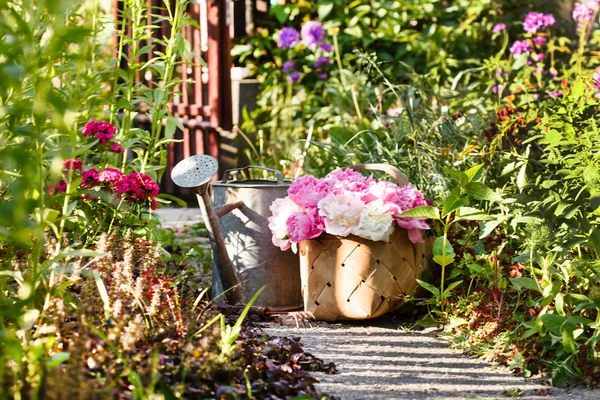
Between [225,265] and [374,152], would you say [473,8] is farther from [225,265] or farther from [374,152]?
[225,265]

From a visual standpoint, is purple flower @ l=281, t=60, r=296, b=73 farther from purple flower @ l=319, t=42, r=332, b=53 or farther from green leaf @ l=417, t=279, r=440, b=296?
green leaf @ l=417, t=279, r=440, b=296

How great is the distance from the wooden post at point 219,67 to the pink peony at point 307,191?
9.67 ft

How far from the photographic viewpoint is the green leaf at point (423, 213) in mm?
2971

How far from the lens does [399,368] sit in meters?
2.62

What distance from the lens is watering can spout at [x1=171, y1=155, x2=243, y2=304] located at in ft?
10.3

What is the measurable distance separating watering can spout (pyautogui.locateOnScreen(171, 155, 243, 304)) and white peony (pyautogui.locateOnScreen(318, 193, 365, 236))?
42 cm

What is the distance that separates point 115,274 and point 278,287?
2.96 ft

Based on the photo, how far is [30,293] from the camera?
2023 millimetres

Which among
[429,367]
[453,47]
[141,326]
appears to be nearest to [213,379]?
[141,326]

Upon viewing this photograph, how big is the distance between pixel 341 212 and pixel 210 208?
528mm

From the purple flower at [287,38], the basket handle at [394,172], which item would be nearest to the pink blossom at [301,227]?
the basket handle at [394,172]

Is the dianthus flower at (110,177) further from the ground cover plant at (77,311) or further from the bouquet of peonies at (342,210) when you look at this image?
the bouquet of peonies at (342,210)

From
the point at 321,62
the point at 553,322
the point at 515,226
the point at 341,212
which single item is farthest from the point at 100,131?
the point at 321,62

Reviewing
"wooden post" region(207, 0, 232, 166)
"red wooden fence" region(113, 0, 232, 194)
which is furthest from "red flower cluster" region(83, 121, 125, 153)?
"wooden post" region(207, 0, 232, 166)
